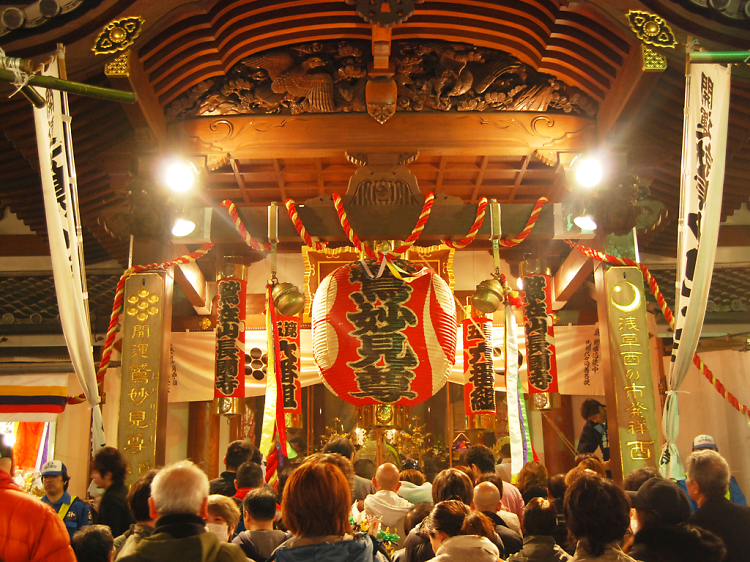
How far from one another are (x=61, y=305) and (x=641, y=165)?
565 cm

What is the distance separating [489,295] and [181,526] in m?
4.99

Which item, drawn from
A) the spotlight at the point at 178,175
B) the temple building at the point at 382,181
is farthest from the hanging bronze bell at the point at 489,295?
the spotlight at the point at 178,175

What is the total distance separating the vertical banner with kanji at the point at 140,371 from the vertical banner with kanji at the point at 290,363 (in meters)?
2.10

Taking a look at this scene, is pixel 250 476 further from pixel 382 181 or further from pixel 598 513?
pixel 382 181

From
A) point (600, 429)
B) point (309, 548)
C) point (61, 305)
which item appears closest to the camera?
point (309, 548)

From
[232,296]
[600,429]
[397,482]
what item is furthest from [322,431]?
[397,482]

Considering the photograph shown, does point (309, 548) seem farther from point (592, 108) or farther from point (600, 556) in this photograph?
point (592, 108)

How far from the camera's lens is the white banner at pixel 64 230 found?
5.17 m

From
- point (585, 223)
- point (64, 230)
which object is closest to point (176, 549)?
point (64, 230)

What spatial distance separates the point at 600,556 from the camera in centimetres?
281

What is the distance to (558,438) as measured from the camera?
1109cm

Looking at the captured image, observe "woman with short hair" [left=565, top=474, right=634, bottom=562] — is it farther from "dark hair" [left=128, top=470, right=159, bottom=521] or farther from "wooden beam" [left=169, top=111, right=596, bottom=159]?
"wooden beam" [left=169, top=111, right=596, bottom=159]

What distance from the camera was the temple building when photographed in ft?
19.1

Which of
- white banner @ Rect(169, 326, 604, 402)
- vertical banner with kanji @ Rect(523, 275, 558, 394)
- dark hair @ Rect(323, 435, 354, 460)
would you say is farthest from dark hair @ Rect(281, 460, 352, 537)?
white banner @ Rect(169, 326, 604, 402)
